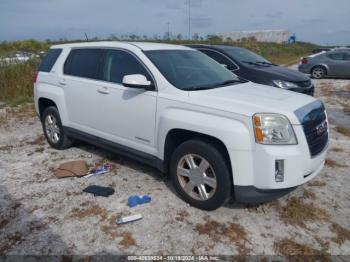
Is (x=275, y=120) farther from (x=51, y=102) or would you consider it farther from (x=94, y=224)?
(x=51, y=102)

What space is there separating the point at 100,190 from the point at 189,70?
200 cm

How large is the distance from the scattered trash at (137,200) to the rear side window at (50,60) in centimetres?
305

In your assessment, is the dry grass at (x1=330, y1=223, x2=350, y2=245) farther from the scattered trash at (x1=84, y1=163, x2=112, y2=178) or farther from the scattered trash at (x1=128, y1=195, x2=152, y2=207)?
the scattered trash at (x1=84, y1=163, x2=112, y2=178)

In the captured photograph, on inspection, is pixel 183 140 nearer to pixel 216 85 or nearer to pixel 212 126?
pixel 212 126

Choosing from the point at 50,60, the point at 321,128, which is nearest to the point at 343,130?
the point at 321,128

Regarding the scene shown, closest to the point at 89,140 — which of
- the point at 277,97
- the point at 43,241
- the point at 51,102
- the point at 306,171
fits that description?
the point at 51,102

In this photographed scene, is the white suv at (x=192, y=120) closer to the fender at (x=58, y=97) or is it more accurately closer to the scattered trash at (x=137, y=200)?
the fender at (x=58, y=97)

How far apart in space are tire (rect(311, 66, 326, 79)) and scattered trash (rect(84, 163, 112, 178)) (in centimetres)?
1393

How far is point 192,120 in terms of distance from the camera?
338 cm

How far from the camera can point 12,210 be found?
3.68 m

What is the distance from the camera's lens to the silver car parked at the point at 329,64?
49.5 feet

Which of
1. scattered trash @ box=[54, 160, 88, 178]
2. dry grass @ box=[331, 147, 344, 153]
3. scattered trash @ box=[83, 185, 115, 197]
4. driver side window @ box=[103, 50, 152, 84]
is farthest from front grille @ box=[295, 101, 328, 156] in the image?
scattered trash @ box=[54, 160, 88, 178]

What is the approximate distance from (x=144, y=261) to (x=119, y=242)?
1.25 feet

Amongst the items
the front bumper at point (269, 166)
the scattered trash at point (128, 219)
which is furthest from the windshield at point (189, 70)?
the scattered trash at point (128, 219)
